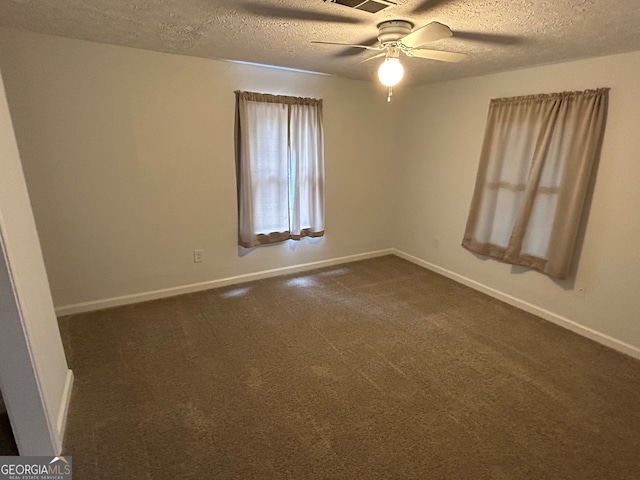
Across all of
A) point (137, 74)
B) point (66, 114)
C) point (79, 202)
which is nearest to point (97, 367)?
point (79, 202)

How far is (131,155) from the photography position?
2998mm

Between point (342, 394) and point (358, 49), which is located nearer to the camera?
point (342, 394)

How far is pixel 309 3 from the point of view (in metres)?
1.75

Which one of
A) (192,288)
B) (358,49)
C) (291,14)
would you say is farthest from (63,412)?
(358,49)

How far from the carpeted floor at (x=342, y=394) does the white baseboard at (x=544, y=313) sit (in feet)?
0.29

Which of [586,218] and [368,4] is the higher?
[368,4]

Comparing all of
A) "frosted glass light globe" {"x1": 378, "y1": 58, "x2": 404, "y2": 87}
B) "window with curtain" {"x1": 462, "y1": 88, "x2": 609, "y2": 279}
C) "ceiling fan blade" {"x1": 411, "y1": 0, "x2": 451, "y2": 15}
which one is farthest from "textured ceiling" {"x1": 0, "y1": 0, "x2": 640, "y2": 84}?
"window with curtain" {"x1": 462, "y1": 88, "x2": 609, "y2": 279}

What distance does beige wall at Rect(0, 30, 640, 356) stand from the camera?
259 cm

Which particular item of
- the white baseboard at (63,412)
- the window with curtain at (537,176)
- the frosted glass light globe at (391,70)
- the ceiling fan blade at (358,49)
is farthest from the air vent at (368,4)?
the white baseboard at (63,412)

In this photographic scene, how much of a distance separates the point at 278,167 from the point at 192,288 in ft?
5.18

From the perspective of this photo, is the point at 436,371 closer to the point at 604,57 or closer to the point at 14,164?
the point at 604,57

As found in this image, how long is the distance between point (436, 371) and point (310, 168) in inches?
97.0

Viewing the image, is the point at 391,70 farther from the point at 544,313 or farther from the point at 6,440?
the point at 6,440

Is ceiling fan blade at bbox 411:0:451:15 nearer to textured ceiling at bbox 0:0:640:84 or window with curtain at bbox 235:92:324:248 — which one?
textured ceiling at bbox 0:0:640:84
